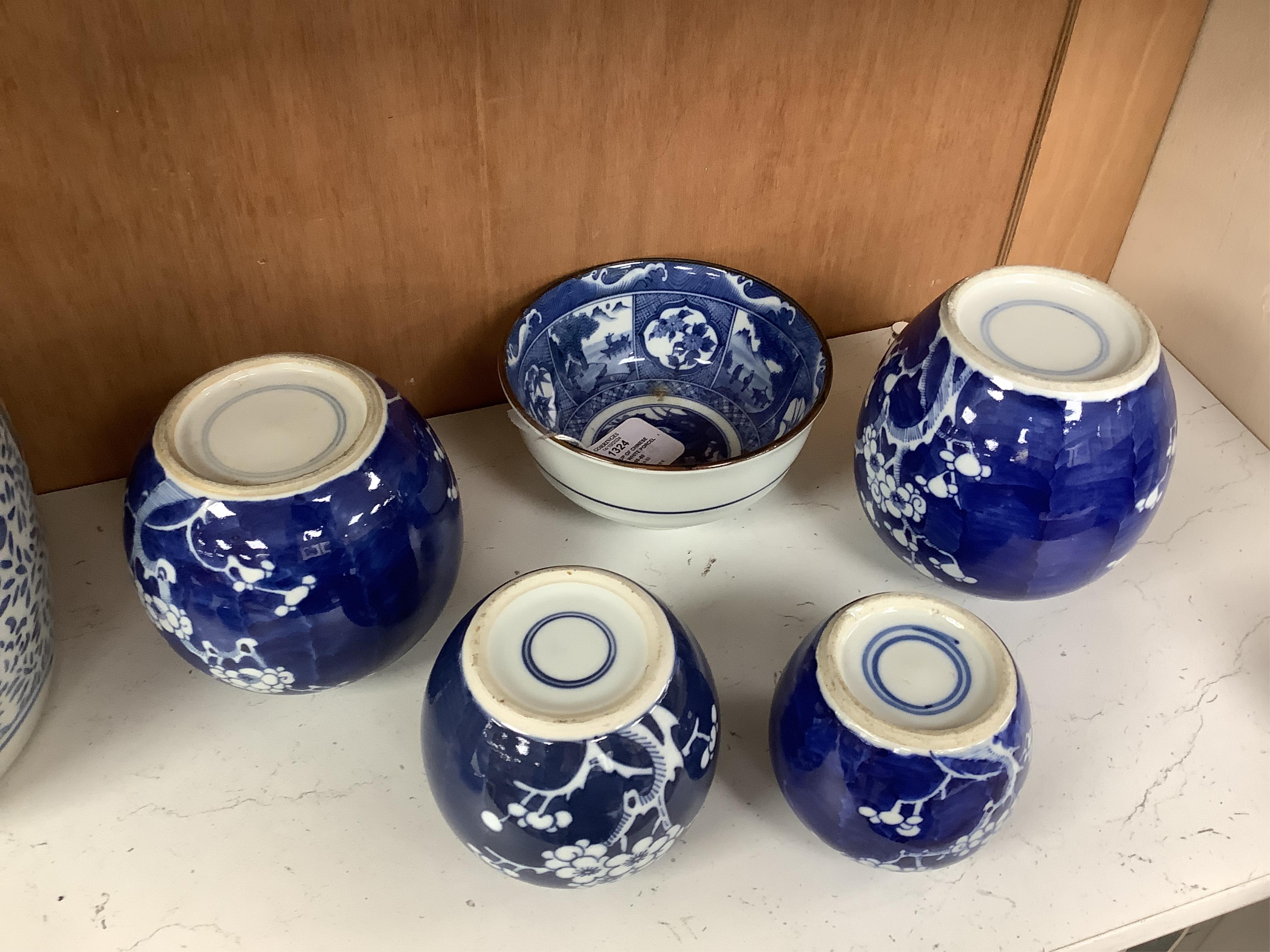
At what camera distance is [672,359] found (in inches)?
33.1

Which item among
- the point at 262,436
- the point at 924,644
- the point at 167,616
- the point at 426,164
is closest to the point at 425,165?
the point at 426,164

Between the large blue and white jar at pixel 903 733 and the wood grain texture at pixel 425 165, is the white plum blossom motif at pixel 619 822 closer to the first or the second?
the large blue and white jar at pixel 903 733

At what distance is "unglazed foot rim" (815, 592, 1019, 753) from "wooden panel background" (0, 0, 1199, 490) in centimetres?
37

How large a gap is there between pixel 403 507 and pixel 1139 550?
21.1 inches

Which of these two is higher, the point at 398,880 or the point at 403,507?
the point at 403,507

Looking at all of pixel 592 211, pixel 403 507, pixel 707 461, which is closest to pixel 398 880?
pixel 403 507

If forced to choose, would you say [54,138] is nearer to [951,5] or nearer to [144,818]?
[144,818]

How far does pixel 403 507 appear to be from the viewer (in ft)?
1.85

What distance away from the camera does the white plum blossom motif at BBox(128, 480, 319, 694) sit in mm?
530

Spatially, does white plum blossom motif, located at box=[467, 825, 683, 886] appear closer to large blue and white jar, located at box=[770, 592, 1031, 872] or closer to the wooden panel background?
large blue and white jar, located at box=[770, 592, 1031, 872]

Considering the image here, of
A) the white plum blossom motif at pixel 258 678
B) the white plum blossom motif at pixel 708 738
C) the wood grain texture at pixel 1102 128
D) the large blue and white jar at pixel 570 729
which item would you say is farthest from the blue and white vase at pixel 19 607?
the wood grain texture at pixel 1102 128

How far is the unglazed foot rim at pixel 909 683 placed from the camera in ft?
1.62

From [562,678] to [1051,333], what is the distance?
14.1 inches

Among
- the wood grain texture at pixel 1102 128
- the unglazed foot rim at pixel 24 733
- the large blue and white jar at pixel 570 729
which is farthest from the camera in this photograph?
the wood grain texture at pixel 1102 128
